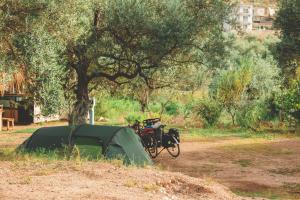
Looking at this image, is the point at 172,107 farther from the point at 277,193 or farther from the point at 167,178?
the point at 167,178

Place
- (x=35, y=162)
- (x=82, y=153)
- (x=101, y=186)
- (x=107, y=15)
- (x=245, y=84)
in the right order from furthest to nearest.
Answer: (x=245, y=84) → (x=107, y=15) → (x=82, y=153) → (x=35, y=162) → (x=101, y=186)

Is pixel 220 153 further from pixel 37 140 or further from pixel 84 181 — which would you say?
pixel 84 181

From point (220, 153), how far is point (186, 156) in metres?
1.62

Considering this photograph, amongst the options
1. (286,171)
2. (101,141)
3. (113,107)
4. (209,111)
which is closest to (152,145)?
(101,141)

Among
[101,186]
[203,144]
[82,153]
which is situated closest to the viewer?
[101,186]

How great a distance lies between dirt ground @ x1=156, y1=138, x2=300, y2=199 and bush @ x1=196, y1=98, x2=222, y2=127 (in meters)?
4.86

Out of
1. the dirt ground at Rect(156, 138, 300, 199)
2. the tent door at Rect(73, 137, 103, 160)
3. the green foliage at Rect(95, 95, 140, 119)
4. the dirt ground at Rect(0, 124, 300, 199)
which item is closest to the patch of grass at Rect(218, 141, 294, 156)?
the dirt ground at Rect(156, 138, 300, 199)

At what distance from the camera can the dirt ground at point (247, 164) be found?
13070mm

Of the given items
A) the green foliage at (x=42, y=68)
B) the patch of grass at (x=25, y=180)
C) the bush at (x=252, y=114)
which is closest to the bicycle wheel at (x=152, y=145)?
the green foliage at (x=42, y=68)

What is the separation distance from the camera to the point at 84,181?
10.3m

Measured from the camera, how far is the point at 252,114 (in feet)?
90.4

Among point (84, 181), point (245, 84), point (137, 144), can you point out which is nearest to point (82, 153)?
point (137, 144)

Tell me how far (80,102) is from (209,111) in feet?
37.4

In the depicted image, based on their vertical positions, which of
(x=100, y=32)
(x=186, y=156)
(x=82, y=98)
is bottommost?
(x=186, y=156)
